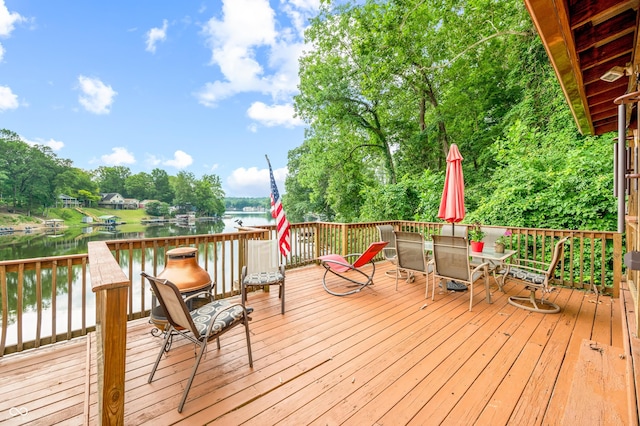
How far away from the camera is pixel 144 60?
91.4 feet

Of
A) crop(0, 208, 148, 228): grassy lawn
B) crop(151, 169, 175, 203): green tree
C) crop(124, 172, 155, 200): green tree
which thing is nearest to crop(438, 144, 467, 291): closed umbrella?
crop(0, 208, 148, 228): grassy lawn

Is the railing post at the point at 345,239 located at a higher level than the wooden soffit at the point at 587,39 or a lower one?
lower

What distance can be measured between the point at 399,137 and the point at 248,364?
42.9 feet

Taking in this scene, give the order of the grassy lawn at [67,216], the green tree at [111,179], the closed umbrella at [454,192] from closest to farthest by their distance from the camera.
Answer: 1. the closed umbrella at [454,192]
2. the grassy lawn at [67,216]
3. the green tree at [111,179]

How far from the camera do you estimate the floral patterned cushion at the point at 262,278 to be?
3.54 m

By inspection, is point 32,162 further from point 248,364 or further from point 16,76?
point 248,364

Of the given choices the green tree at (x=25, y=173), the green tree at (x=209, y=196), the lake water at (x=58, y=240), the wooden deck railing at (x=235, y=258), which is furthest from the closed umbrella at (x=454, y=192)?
the green tree at (x=209, y=196)

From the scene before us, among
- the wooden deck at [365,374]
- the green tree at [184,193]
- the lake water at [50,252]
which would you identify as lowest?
the lake water at [50,252]

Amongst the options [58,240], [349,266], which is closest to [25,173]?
[58,240]

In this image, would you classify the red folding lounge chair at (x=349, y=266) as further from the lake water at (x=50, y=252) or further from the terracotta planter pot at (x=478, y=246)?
the lake water at (x=50, y=252)

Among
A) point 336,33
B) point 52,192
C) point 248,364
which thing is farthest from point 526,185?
point 52,192

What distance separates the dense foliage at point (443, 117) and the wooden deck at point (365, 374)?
3.13 m

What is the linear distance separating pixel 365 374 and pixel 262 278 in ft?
6.27

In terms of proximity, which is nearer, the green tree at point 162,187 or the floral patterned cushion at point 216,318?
the floral patterned cushion at point 216,318
